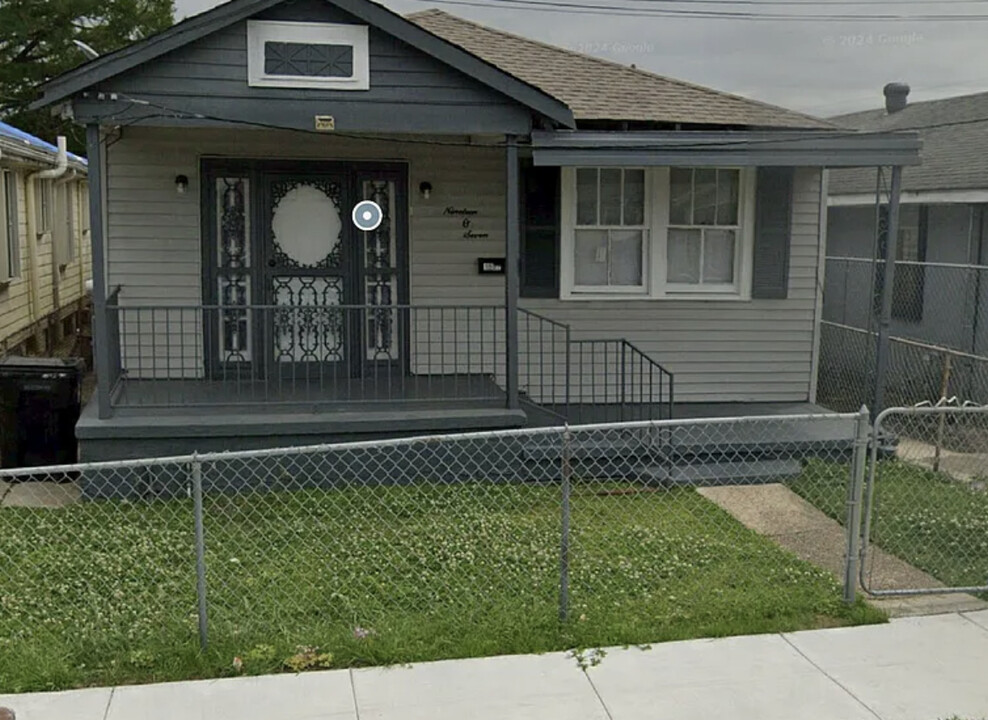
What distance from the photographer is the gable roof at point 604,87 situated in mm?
9312

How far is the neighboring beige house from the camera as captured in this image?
1238cm

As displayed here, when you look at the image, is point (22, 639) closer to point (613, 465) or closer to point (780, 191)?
point (613, 465)

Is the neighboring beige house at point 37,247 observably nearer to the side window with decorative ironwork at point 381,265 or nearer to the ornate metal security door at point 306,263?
the ornate metal security door at point 306,263

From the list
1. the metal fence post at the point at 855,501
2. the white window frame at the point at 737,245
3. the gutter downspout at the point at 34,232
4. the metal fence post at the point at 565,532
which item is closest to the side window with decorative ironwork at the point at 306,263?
the white window frame at the point at 737,245

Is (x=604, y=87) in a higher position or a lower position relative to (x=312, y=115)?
higher

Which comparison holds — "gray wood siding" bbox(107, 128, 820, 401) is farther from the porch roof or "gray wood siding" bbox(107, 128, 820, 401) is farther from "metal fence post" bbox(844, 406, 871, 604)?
"metal fence post" bbox(844, 406, 871, 604)

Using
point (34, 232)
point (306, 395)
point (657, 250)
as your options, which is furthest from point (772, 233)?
point (34, 232)

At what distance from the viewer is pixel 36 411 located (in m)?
8.28

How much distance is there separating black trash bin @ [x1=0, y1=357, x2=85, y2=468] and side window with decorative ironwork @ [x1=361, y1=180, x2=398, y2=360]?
2737 millimetres

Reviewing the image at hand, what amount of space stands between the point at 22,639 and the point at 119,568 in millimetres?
1009

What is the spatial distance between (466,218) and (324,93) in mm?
2285

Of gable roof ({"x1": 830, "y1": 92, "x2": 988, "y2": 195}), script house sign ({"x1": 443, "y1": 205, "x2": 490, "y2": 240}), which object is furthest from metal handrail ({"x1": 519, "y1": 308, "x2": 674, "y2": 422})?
gable roof ({"x1": 830, "y1": 92, "x2": 988, "y2": 195})

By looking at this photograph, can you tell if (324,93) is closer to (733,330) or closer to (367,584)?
(367,584)

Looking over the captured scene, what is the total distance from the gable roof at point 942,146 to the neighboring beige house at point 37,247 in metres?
11.5
